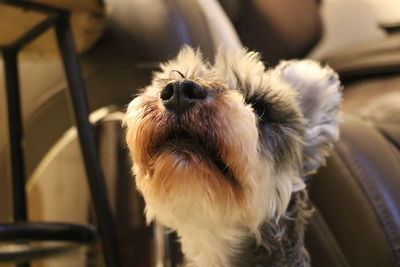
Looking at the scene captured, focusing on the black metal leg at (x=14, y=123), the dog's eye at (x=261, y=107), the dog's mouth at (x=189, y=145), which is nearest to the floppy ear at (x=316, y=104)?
the dog's eye at (x=261, y=107)

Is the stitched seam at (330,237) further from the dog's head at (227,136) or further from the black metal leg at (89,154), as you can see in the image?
the black metal leg at (89,154)

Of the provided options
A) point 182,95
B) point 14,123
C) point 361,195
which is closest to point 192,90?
point 182,95

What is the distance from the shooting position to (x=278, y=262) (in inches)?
33.8

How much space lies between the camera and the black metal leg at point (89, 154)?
0.96m

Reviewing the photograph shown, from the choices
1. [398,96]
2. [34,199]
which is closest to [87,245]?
[34,199]

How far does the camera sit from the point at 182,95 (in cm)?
69

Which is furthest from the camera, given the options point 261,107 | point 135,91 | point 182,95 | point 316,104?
point 135,91

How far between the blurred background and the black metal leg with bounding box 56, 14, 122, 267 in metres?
0.07

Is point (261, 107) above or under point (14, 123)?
under

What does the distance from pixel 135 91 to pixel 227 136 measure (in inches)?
16.5

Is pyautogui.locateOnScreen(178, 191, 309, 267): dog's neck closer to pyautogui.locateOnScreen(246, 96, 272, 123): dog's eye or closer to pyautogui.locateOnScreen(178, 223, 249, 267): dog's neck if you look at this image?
pyautogui.locateOnScreen(178, 223, 249, 267): dog's neck

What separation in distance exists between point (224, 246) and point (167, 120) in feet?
0.96

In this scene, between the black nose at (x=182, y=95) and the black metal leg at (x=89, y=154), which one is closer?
the black nose at (x=182, y=95)

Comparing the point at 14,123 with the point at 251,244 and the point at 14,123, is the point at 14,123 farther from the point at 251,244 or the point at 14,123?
the point at 251,244
